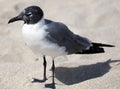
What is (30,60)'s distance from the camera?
5.28 m

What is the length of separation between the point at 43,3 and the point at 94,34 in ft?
5.13

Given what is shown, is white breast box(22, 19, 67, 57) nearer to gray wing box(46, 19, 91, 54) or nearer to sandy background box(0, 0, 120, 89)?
gray wing box(46, 19, 91, 54)

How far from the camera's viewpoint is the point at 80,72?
182 inches

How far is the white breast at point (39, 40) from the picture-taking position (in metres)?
4.16

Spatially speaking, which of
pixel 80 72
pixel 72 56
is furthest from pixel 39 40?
pixel 72 56

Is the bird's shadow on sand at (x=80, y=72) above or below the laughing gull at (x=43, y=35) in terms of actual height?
below

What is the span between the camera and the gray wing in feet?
14.1

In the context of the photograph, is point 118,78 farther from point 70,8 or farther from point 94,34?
point 70,8

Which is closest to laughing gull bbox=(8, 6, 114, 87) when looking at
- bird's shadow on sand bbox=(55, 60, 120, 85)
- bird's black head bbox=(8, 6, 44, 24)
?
bird's black head bbox=(8, 6, 44, 24)

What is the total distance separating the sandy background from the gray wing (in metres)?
0.25

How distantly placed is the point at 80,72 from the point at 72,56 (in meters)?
0.68

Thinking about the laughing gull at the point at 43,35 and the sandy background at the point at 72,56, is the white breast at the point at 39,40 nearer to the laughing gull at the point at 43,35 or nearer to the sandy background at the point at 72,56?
the laughing gull at the point at 43,35

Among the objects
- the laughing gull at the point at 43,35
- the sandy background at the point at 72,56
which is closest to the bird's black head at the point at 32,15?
the laughing gull at the point at 43,35

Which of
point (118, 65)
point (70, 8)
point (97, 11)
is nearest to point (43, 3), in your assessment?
point (70, 8)
